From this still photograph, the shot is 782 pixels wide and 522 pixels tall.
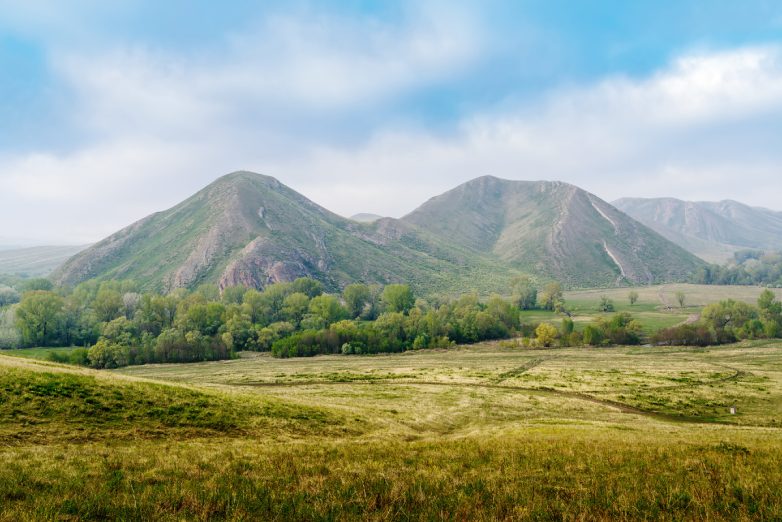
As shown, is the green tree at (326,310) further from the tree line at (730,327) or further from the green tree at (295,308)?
the tree line at (730,327)

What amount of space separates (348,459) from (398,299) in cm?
17232

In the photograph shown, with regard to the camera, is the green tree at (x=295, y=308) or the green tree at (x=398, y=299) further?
the green tree at (x=398, y=299)

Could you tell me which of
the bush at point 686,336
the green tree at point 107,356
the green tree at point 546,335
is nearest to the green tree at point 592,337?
the green tree at point 546,335

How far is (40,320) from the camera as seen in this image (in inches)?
5719

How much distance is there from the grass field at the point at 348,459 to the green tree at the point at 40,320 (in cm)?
14865

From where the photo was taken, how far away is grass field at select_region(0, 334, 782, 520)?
10.6 m

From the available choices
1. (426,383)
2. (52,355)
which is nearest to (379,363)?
(426,383)

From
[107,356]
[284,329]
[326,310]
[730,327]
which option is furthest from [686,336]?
[107,356]

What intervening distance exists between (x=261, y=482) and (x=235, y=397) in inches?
1051

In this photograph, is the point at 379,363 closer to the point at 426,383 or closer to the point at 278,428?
the point at 426,383

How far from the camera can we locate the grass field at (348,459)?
34.6ft

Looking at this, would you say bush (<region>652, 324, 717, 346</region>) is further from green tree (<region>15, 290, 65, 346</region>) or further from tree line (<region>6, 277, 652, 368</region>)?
green tree (<region>15, 290, 65, 346</region>)

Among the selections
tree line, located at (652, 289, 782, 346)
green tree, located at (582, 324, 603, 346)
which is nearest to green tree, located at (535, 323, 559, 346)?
green tree, located at (582, 324, 603, 346)

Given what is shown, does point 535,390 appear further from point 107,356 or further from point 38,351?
point 38,351
